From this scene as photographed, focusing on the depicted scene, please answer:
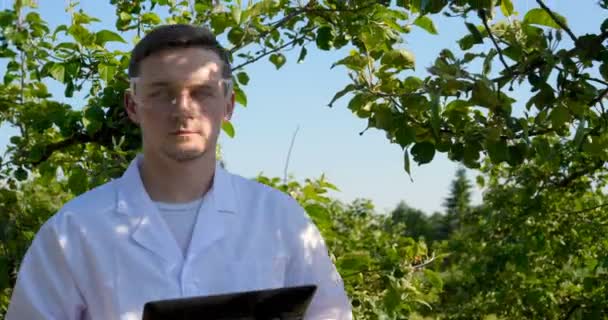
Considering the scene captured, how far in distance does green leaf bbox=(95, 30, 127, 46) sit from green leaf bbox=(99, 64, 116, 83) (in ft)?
0.39

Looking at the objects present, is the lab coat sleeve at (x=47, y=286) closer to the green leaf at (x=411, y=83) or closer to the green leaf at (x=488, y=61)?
the green leaf at (x=488, y=61)

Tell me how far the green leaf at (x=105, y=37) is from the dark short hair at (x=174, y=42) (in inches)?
73.1

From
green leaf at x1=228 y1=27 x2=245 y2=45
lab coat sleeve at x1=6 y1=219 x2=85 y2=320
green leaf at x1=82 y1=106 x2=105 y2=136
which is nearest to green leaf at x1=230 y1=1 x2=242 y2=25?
green leaf at x1=228 y1=27 x2=245 y2=45

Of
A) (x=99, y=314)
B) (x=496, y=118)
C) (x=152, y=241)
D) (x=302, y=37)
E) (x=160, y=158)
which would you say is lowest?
(x=99, y=314)

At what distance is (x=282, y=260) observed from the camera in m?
2.25

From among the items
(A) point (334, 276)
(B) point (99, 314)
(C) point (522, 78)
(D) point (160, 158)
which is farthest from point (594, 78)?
(B) point (99, 314)

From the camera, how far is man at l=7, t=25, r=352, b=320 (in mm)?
2141

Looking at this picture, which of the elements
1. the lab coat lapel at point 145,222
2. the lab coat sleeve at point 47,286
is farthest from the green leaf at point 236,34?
the lab coat sleeve at point 47,286

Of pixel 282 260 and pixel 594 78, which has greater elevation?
pixel 594 78

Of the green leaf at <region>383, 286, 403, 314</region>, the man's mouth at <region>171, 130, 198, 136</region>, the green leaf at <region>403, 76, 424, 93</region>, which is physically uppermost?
the green leaf at <region>403, 76, 424, 93</region>

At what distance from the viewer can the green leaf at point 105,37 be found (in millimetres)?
4141

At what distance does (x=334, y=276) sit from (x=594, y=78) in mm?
1357

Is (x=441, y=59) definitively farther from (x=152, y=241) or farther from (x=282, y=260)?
(x=152, y=241)

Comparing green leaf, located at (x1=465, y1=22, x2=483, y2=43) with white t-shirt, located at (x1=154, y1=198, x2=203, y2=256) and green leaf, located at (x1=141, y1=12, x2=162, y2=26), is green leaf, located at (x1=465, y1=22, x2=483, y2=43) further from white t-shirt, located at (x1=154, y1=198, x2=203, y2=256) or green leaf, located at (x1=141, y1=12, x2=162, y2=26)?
green leaf, located at (x1=141, y1=12, x2=162, y2=26)
